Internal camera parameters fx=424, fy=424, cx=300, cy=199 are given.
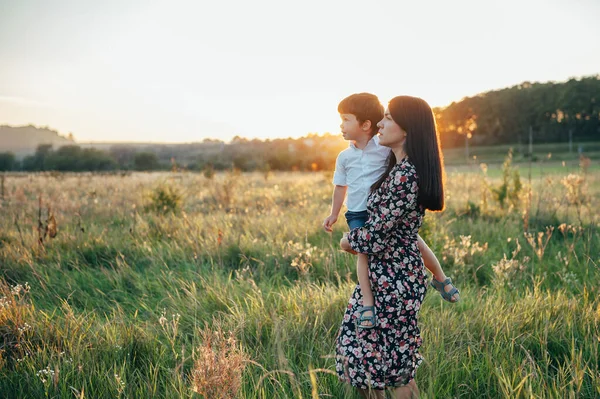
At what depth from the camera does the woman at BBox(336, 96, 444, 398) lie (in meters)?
2.02

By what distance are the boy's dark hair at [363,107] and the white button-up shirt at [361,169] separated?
13 cm

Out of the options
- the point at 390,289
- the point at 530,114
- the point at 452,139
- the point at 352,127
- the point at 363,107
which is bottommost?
the point at 390,289

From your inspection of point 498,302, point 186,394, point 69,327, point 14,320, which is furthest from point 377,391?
A: point 14,320

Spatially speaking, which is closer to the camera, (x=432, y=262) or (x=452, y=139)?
(x=432, y=262)

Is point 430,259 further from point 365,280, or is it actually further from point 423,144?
point 423,144

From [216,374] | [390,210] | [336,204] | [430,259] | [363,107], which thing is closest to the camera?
[216,374]

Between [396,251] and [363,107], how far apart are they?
796 mm

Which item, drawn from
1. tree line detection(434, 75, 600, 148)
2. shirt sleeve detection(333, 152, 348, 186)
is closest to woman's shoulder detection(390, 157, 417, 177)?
shirt sleeve detection(333, 152, 348, 186)

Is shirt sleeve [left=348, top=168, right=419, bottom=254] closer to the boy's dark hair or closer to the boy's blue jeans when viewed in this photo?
the boy's blue jeans

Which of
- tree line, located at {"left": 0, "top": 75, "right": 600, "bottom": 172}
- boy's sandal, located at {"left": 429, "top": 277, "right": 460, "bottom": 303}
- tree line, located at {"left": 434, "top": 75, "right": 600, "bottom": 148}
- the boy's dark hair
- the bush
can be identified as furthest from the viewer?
tree line, located at {"left": 434, "top": 75, "right": 600, "bottom": 148}

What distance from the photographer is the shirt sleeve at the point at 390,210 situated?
202 centimetres

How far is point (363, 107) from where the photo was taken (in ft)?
7.58

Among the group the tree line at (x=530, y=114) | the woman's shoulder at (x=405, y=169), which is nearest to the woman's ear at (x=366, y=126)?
the woman's shoulder at (x=405, y=169)

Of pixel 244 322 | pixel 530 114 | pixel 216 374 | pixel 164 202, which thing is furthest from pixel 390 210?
pixel 530 114
